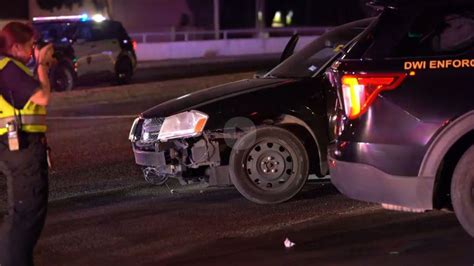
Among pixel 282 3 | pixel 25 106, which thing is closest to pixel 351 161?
pixel 25 106

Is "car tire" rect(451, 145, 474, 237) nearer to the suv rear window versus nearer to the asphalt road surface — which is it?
the asphalt road surface

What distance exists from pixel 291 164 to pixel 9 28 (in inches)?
123

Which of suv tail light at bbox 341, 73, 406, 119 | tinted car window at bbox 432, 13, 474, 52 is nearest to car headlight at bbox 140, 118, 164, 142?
suv tail light at bbox 341, 73, 406, 119

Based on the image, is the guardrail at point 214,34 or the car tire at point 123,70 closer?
the car tire at point 123,70

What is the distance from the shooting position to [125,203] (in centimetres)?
819

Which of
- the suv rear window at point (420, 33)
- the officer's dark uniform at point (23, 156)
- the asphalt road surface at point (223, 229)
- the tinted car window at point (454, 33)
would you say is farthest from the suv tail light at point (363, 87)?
the officer's dark uniform at point (23, 156)

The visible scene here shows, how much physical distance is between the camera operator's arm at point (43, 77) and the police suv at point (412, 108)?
2002 millimetres

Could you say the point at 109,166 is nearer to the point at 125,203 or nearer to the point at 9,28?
the point at 125,203

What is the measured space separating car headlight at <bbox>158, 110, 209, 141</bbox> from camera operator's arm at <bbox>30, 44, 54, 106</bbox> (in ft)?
7.56

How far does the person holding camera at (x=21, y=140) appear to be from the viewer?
213 inches

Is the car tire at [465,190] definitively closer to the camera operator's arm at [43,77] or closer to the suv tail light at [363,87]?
the suv tail light at [363,87]

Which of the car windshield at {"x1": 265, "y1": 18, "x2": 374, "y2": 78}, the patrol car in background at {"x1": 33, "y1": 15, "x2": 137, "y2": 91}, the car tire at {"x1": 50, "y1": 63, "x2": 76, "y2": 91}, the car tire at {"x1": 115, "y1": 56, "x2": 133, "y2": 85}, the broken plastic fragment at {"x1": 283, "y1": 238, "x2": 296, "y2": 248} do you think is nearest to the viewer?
the broken plastic fragment at {"x1": 283, "y1": 238, "x2": 296, "y2": 248}

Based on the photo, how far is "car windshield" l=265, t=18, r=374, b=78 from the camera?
8.36 m

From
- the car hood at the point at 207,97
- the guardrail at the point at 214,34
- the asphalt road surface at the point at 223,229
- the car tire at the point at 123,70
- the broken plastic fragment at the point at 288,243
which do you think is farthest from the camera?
the guardrail at the point at 214,34
